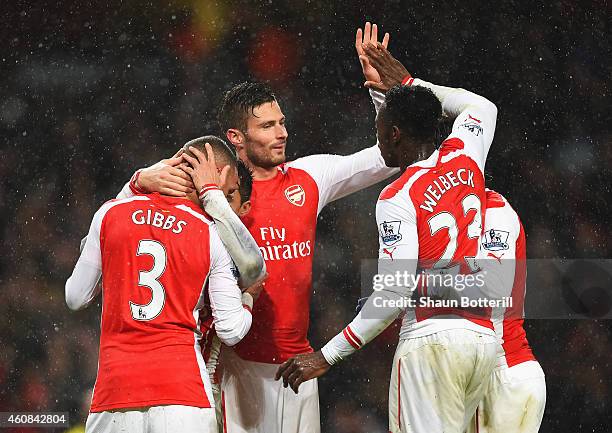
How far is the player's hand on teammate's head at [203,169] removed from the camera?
3.08 m

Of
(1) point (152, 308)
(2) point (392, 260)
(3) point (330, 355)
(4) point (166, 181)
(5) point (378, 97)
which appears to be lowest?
(3) point (330, 355)

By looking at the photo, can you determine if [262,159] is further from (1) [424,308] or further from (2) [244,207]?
(1) [424,308]

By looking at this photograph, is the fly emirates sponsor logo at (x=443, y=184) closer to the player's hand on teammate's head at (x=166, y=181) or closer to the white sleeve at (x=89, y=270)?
the player's hand on teammate's head at (x=166, y=181)

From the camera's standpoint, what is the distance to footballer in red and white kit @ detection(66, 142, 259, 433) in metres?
2.76

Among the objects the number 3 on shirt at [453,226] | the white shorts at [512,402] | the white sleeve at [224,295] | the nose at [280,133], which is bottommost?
the white shorts at [512,402]

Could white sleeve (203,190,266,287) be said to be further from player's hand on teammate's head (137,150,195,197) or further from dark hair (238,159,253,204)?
dark hair (238,159,253,204)

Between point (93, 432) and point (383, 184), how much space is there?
4.32 metres

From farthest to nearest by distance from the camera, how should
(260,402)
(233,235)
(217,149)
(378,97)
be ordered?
(378,97), (260,402), (217,149), (233,235)

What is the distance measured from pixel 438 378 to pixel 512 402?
0.57m

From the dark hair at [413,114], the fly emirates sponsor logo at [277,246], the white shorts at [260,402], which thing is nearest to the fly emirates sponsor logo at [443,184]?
the dark hair at [413,114]

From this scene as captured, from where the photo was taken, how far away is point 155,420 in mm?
2740

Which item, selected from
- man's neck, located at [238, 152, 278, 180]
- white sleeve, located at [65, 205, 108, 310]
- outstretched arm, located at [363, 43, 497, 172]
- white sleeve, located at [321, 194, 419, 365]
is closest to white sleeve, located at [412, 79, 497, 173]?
outstretched arm, located at [363, 43, 497, 172]

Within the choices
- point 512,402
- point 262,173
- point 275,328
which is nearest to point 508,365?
point 512,402

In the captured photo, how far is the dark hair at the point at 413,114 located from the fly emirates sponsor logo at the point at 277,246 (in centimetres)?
78
